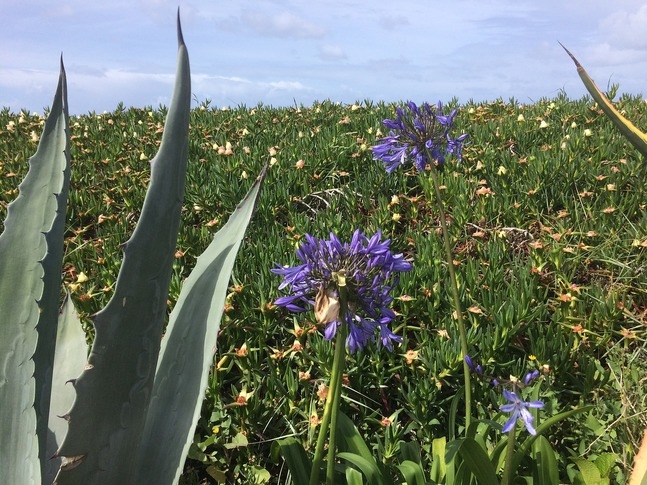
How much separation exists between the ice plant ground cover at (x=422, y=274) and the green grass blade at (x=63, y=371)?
0.73 metres

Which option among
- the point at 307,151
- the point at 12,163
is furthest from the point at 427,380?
the point at 12,163

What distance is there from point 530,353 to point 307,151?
2.64 metres

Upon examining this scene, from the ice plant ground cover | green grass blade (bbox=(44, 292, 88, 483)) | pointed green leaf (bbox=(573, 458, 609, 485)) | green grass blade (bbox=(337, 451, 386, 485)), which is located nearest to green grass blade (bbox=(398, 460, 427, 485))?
green grass blade (bbox=(337, 451, 386, 485))

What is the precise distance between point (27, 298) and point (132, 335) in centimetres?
29

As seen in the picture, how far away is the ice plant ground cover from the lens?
7.73 ft

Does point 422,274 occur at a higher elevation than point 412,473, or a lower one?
higher

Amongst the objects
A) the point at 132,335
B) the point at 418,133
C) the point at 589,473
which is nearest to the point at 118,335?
the point at 132,335

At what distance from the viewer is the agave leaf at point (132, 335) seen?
121cm

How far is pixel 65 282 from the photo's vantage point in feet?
10.9

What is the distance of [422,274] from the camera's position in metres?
2.89

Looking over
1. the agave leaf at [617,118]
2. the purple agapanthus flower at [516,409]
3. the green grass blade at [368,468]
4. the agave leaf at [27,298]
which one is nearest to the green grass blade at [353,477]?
the green grass blade at [368,468]

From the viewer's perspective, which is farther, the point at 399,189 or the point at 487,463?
the point at 399,189

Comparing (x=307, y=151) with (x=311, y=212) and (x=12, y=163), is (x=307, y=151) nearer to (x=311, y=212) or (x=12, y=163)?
(x=311, y=212)

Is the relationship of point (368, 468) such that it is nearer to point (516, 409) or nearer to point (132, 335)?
point (516, 409)
